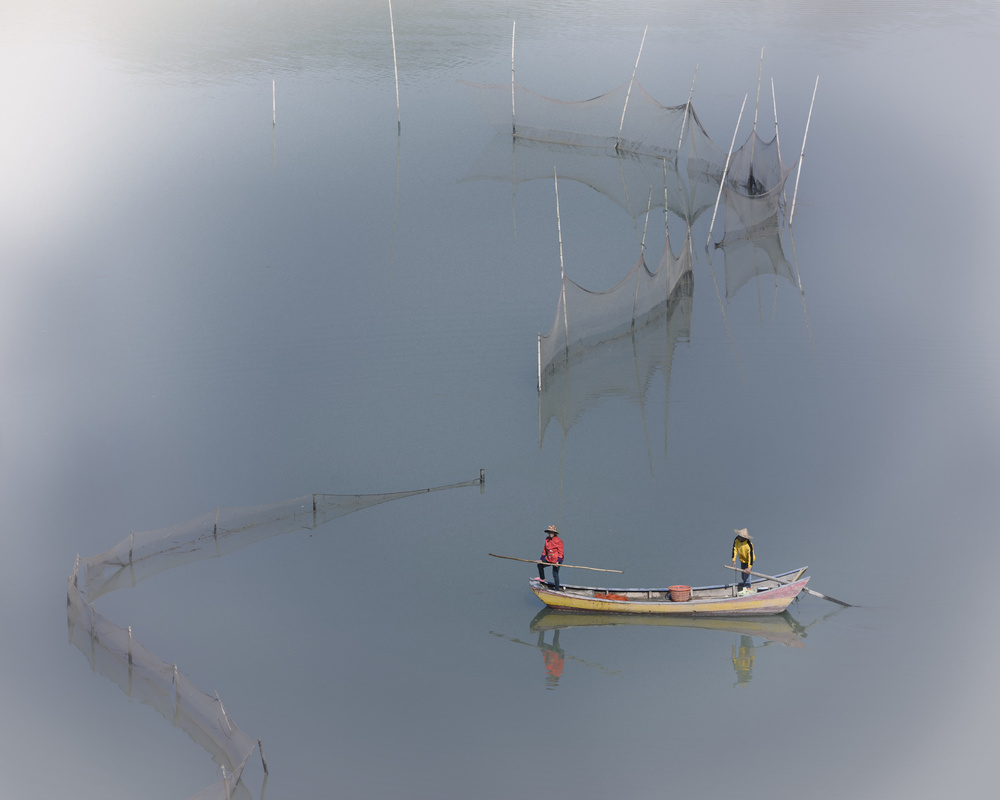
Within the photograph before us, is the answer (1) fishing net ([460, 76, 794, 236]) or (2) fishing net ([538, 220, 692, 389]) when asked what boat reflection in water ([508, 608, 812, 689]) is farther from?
(1) fishing net ([460, 76, 794, 236])

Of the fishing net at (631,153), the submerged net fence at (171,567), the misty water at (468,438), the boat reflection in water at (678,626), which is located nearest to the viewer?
the submerged net fence at (171,567)

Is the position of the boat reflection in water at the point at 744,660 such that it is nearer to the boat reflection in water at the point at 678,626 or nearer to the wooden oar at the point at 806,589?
the boat reflection in water at the point at 678,626

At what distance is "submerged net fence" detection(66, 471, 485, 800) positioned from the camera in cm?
1281

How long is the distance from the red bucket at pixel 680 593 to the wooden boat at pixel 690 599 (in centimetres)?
3

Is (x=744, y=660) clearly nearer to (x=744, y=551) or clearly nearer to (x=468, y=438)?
(x=744, y=551)

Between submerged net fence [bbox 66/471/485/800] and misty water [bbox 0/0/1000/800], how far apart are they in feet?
0.68

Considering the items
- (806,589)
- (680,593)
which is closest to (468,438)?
(680,593)

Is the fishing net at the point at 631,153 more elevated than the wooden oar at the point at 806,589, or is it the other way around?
the fishing net at the point at 631,153

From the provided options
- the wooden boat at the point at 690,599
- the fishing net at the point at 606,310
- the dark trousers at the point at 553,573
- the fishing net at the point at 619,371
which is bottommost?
the wooden boat at the point at 690,599

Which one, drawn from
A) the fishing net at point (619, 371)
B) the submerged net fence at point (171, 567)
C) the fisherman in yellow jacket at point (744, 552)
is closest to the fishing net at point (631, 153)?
the fishing net at point (619, 371)

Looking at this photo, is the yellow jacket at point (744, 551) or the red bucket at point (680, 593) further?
the yellow jacket at point (744, 551)

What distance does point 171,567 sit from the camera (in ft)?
54.4

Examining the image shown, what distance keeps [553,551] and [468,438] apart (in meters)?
4.53

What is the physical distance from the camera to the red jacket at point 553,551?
51.2ft
